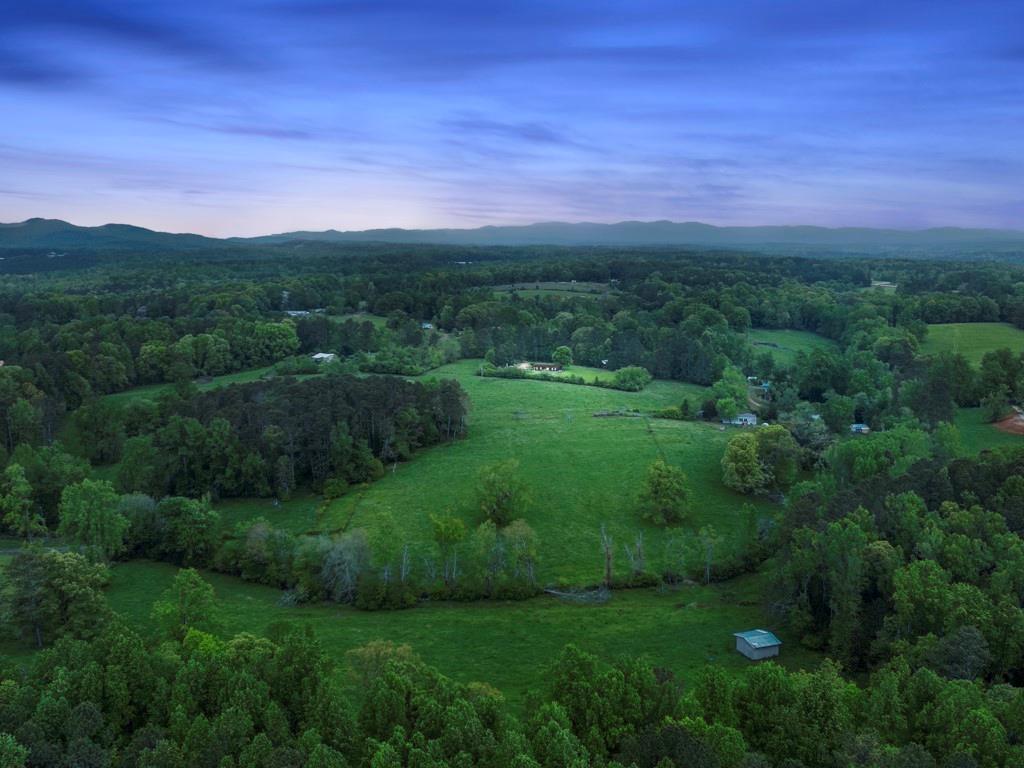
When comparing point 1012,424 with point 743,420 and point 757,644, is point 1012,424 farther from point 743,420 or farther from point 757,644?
point 757,644

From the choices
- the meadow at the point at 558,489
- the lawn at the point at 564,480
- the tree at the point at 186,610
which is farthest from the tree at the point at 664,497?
the tree at the point at 186,610

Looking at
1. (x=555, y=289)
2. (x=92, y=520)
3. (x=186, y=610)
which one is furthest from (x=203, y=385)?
(x=555, y=289)

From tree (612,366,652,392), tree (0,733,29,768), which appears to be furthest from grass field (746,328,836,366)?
tree (0,733,29,768)

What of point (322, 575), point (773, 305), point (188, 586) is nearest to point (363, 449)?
point (322, 575)

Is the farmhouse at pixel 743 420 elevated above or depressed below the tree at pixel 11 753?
below

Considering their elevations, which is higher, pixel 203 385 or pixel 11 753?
pixel 11 753

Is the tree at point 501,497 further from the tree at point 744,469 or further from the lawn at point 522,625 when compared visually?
the tree at point 744,469
